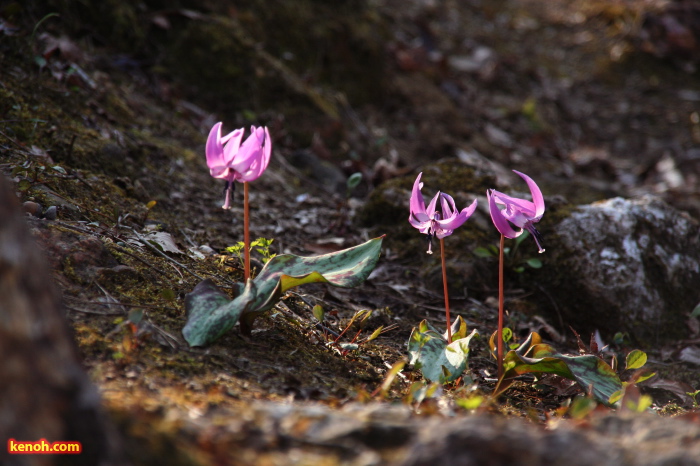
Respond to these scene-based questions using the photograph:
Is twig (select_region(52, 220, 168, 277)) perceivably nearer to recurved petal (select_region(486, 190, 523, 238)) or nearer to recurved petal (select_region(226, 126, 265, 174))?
recurved petal (select_region(226, 126, 265, 174))

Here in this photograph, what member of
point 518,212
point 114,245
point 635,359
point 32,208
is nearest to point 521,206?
point 518,212

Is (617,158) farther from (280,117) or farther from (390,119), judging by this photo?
(280,117)

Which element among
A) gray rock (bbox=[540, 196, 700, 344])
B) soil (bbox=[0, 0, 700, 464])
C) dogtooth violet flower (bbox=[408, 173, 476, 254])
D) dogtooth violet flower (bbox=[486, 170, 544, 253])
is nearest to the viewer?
soil (bbox=[0, 0, 700, 464])

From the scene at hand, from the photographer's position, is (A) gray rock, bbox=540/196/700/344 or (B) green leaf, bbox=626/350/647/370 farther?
(A) gray rock, bbox=540/196/700/344

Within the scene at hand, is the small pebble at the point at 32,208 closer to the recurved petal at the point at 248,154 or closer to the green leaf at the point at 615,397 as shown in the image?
the recurved petal at the point at 248,154

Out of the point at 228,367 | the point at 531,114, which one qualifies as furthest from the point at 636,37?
the point at 228,367

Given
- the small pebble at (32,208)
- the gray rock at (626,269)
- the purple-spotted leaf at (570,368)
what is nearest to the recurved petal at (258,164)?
the small pebble at (32,208)

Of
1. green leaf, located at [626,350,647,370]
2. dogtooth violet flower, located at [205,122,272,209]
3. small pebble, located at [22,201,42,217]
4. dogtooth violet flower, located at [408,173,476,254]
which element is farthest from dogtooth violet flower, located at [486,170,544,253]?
small pebble, located at [22,201,42,217]
